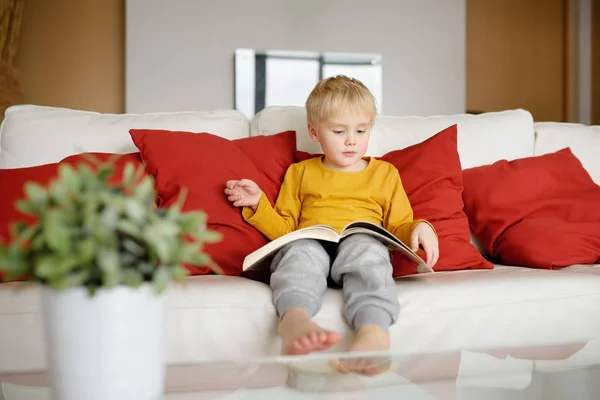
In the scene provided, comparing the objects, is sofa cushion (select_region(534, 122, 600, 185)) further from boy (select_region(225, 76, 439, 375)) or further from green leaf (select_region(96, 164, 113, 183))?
green leaf (select_region(96, 164, 113, 183))

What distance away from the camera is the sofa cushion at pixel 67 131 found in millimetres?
1885

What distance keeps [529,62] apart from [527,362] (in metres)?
5.13

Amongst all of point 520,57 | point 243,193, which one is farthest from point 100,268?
point 520,57

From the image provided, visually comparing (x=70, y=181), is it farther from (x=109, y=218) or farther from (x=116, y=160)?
(x=116, y=160)

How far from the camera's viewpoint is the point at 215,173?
1762mm

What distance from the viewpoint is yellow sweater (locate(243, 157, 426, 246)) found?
1731mm

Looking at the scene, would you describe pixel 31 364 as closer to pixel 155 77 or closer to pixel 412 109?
pixel 155 77

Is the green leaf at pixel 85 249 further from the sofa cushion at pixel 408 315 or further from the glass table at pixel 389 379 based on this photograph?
the sofa cushion at pixel 408 315

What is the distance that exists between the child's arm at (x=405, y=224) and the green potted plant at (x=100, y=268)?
98 cm

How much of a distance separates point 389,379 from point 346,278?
650 mm

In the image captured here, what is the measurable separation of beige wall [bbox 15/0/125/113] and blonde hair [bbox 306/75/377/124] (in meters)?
3.09

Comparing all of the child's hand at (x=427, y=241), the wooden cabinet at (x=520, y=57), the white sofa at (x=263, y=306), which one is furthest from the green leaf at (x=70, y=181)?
the wooden cabinet at (x=520, y=57)

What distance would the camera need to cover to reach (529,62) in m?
5.59

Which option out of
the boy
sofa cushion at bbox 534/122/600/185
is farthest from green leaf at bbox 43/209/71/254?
sofa cushion at bbox 534/122/600/185
